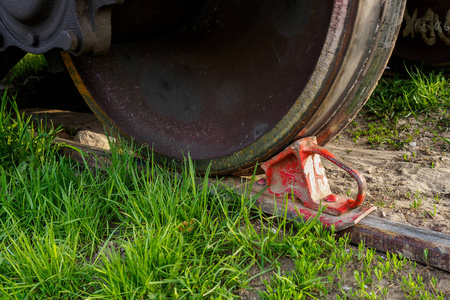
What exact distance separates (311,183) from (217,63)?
801 millimetres

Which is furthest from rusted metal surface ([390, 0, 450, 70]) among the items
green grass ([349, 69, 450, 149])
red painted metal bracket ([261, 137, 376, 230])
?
red painted metal bracket ([261, 137, 376, 230])

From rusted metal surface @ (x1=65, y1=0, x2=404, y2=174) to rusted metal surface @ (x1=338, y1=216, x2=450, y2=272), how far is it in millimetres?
389

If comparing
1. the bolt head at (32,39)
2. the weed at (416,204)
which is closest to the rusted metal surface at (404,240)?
the weed at (416,204)

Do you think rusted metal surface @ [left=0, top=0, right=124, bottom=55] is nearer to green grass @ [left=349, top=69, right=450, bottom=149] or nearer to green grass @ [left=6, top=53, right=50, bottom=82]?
green grass @ [left=349, top=69, right=450, bottom=149]

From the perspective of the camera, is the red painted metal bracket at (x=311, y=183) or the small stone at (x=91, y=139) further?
the small stone at (x=91, y=139)

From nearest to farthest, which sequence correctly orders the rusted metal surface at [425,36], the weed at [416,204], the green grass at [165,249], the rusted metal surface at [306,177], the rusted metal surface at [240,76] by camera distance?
the green grass at [165,249]
the rusted metal surface at [240,76]
the rusted metal surface at [306,177]
the weed at [416,204]
the rusted metal surface at [425,36]

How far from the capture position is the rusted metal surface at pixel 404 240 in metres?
1.68

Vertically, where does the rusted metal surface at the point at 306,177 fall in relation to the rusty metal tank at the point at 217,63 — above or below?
below

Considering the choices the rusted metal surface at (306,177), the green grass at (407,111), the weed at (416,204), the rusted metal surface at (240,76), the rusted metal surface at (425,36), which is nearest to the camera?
the rusted metal surface at (240,76)

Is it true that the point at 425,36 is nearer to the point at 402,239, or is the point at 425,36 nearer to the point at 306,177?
the point at 306,177

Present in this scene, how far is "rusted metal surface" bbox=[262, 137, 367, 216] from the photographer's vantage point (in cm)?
187

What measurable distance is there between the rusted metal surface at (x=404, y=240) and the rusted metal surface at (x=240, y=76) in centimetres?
39

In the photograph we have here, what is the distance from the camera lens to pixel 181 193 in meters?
1.98

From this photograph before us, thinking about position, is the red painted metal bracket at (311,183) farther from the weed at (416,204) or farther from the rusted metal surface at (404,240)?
the weed at (416,204)
